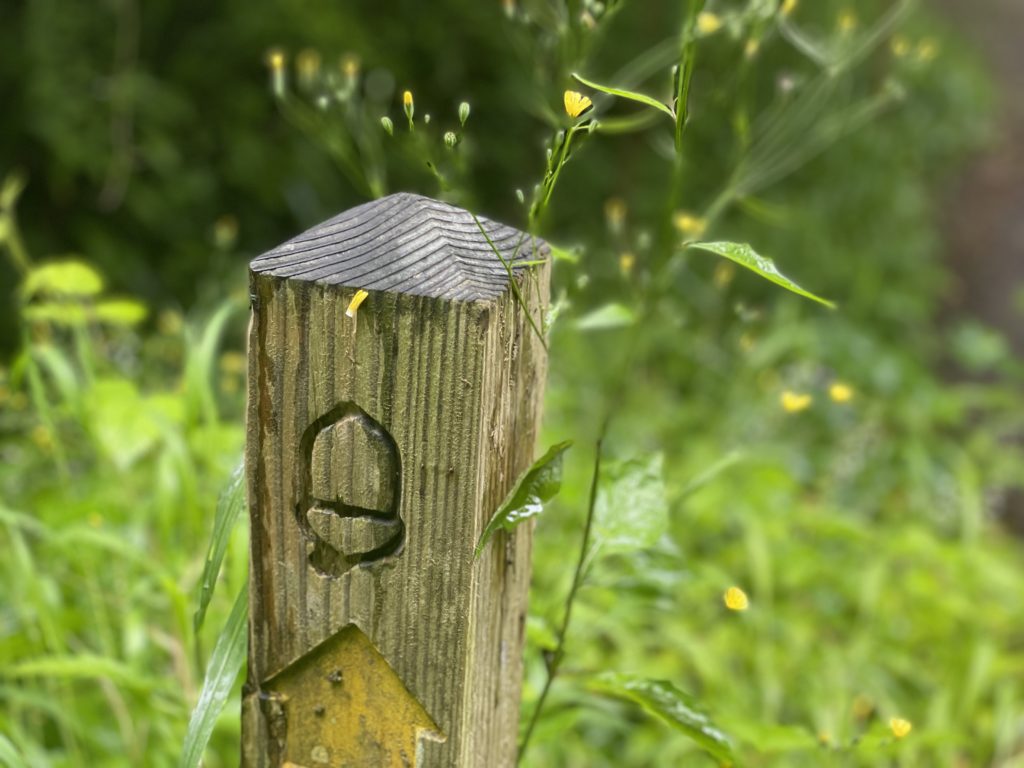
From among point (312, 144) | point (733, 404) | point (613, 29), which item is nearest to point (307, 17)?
point (312, 144)

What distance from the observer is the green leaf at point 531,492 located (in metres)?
0.78

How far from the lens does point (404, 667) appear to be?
0.81m

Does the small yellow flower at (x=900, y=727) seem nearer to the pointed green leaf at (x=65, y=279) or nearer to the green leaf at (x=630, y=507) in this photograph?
the green leaf at (x=630, y=507)

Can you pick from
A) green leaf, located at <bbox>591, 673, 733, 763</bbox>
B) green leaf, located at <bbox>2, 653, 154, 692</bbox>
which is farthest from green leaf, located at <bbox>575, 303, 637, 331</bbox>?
green leaf, located at <bbox>2, 653, 154, 692</bbox>

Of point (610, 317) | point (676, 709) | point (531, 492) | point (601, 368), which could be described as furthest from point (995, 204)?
point (531, 492)

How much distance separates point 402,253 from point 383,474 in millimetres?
178

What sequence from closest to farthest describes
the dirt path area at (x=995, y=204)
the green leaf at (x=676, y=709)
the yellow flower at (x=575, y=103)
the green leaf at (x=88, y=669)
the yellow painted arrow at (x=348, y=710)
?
the yellow flower at (x=575, y=103), the yellow painted arrow at (x=348, y=710), the green leaf at (x=676, y=709), the green leaf at (x=88, y=669), the dirt path area at (x=995, y=204)

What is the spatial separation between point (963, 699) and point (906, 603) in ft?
0.97

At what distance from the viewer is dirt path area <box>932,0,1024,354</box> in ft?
20.2

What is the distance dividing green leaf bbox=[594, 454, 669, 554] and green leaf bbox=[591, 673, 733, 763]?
0.14 meters

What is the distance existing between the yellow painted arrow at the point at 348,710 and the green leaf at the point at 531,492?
0.15m

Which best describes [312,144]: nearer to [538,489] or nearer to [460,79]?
[460,79]

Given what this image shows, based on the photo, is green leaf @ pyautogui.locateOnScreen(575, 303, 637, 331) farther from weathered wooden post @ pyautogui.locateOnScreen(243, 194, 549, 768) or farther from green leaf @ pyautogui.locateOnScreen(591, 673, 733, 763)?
green leaf @ pyautogui.locateOnScreen(591, 673, 733, 763)

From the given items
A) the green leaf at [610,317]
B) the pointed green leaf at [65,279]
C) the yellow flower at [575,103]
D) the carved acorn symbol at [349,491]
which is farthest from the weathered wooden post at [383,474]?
the pointed green leaf at [65,279]
